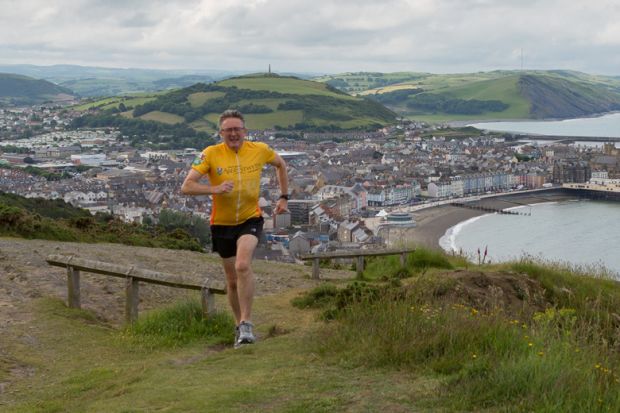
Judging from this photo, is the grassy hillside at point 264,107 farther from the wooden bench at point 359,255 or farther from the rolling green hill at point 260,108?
the wooden bench at point 359,255

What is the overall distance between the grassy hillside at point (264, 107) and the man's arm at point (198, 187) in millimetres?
122273

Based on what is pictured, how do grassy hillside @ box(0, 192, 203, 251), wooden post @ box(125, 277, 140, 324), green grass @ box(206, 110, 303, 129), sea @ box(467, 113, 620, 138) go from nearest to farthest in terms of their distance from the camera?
wooden post @ box(125, 277, 140, 324)
grassy hillside @ box(0, 192, 203, 251)
green grass @ box(206, 110, 303, 129)
sea @ box(467, 113, 620, 138)

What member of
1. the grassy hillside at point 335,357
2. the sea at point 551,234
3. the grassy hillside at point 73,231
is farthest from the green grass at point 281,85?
the grassy hillside at point 335,357

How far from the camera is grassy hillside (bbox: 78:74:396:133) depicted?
445 ft

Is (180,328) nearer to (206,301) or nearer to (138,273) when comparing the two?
(206,301)

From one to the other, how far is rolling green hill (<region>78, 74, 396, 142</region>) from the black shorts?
12217 cm

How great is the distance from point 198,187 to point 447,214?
Result: 57.2 meters

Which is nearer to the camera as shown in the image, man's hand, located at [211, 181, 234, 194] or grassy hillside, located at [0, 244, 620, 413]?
grassy hillside, located at [0, 244, 620, 413]

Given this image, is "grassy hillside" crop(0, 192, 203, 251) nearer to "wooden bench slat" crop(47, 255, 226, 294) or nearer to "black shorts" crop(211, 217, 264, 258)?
"wooden bench slat" crop(47, 255, 226, 294)

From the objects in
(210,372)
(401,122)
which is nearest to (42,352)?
(210,372)

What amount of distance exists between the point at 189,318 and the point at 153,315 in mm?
381

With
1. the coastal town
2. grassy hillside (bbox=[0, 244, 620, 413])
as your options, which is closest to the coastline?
the coastal town

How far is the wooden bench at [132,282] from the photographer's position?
685 centimetres

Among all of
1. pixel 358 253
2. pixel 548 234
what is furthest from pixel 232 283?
pixel 548 234
